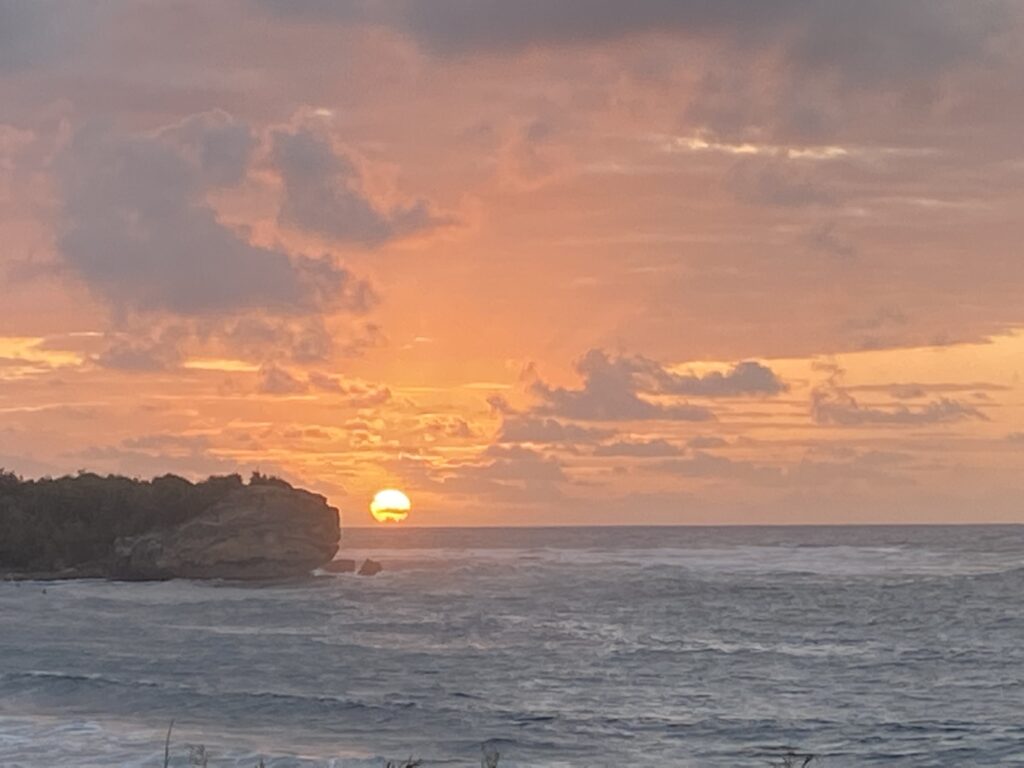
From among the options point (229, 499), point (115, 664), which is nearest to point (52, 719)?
point (115, 664)

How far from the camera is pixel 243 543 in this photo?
320 feet

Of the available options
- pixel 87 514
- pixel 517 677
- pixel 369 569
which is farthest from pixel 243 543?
pixel 517 677

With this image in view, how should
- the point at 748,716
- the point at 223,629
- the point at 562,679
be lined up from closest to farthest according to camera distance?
the point at 748,716 → the point at 562,679 → the point at 223,629

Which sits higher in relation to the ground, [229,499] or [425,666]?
[229,499]

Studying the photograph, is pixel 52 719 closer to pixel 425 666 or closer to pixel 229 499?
pixel 425 666

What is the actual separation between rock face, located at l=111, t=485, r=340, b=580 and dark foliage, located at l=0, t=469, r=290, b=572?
4038 mm

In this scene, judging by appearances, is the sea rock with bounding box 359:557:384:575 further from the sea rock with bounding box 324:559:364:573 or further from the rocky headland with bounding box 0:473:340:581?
the rocky headland with bounding box 0:473:340:581

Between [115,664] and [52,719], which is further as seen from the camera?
[115,664]

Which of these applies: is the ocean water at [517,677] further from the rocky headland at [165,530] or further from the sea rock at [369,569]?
the sea rock at [369,569]

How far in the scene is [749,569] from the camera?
11550 cm

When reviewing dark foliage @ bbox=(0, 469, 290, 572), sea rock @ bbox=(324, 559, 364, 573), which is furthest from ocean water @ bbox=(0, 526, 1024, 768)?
sea rock @ bbox=(324, 559, 364, 573)

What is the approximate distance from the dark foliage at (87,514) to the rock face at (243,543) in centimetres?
404

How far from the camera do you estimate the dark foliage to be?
104 meters

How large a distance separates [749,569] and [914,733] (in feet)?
275
